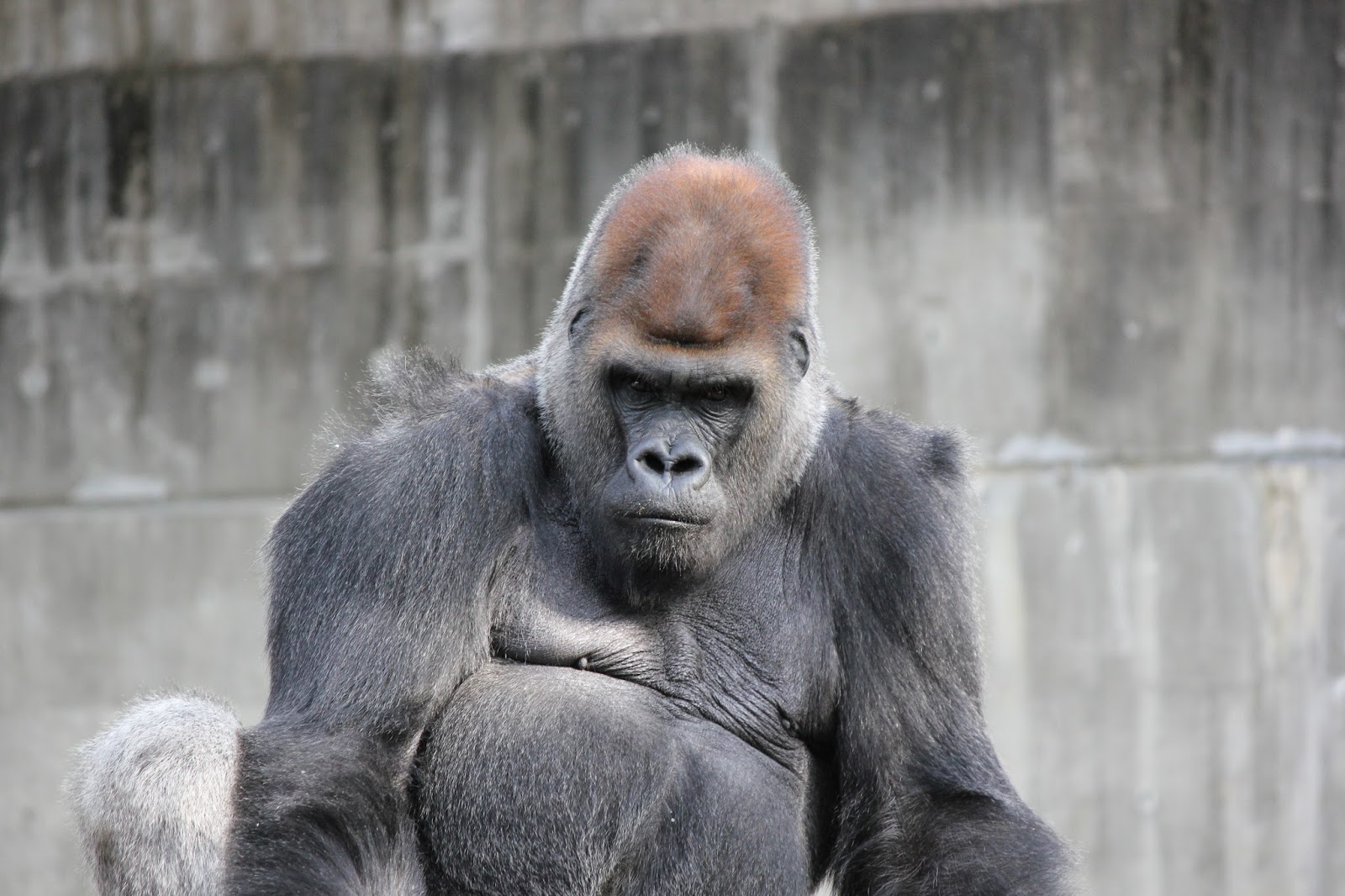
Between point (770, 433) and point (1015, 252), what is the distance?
3990 mm

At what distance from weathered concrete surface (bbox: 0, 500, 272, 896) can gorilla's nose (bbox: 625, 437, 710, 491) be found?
16.1 feet

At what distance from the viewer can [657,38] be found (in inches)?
344

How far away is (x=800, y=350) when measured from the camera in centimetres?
489

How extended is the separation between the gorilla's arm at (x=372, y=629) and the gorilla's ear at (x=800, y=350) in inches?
→ 30.6

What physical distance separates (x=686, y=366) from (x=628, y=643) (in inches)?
32.3

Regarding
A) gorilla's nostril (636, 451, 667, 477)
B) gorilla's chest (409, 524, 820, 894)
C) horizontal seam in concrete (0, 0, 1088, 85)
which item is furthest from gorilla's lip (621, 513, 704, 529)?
horizontal seam in concrete (0, 0, 1088, 85)

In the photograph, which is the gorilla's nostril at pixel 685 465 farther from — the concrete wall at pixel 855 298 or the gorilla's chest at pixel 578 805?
the concrete wall at pixel 855 298

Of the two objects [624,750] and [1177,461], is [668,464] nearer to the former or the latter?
[624,750]

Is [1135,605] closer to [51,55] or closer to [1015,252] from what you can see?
[1015,252]

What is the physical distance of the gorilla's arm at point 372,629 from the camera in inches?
174

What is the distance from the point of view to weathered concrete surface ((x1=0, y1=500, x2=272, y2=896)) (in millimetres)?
9078

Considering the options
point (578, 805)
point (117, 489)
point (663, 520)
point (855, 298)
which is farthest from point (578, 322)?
point (117, 489)

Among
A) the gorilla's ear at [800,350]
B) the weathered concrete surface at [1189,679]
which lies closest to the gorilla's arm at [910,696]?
the gorilla's ear at [800,350]

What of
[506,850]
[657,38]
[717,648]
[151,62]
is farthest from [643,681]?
[151,62]
